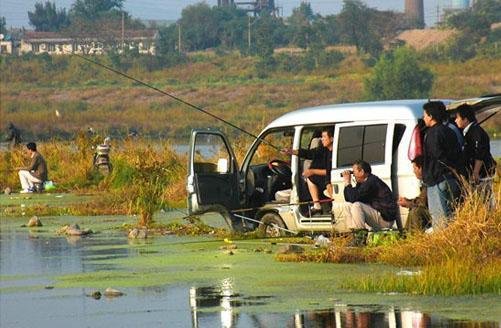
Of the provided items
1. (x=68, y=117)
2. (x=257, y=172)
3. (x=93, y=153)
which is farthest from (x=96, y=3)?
(x=257, y=172)

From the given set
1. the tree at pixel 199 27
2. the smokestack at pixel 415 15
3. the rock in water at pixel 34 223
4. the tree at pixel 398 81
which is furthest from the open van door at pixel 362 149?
the smokestack at pixel 415 15

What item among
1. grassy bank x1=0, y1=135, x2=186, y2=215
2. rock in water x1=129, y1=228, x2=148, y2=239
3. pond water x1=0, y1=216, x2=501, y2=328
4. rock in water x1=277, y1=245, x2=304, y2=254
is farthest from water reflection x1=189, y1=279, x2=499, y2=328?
grassy bank x1=0, y1=135, x2=186, y2=215

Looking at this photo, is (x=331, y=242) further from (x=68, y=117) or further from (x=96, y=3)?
(x=96, y=3)

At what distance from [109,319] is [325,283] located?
8.38 feet

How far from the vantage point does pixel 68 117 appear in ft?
294

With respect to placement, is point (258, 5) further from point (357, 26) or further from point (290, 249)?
point (290, 249)

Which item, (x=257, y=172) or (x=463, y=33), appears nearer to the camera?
(x=257, y=172)

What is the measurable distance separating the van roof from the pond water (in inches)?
62.0

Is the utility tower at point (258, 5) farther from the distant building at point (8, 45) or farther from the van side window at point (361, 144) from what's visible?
the van side window at point (361, 144)

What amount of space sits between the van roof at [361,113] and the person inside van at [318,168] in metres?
0.21

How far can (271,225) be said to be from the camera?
2053 cm

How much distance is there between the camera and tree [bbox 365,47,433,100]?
87.9 meters

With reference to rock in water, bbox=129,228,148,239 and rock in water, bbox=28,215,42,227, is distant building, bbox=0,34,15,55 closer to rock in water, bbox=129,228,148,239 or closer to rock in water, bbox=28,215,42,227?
rock in water, bbox=28,215,42,227

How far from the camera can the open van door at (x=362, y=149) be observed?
61.1 feet
